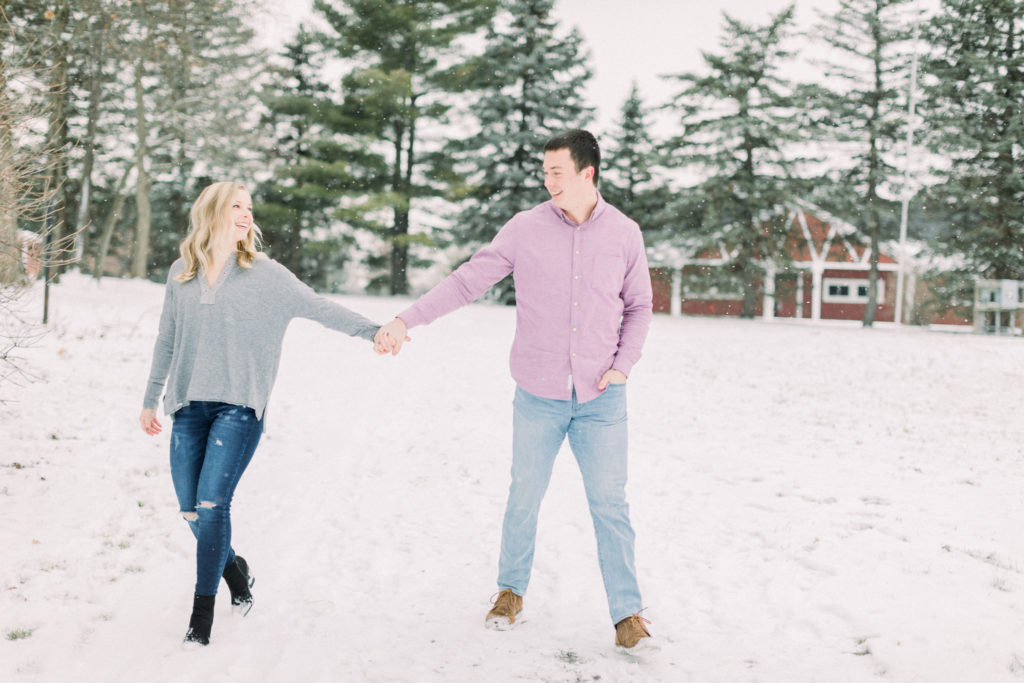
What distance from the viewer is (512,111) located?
26.2 m

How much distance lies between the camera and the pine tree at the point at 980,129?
22.4 meters

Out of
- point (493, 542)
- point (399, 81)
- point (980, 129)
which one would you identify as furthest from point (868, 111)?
point (493, 542)

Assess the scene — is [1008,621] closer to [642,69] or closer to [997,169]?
[997,169]

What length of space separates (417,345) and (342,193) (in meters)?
13.7

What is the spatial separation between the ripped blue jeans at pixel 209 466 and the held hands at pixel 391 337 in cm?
65

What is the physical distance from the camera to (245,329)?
3.23 metres

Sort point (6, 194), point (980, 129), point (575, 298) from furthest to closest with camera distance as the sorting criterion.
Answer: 1. point (980, 129)
2. point (6, 194)
3. point (575, 298)

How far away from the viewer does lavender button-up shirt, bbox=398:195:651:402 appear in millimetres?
3363

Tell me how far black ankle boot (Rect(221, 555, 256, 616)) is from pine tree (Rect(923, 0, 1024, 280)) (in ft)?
83.3

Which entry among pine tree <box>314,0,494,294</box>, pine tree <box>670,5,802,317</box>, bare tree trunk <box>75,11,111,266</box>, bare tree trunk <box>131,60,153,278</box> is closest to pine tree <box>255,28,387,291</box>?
pine tree <box>314,0,494,294</box>

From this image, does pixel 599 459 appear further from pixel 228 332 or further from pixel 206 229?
pixel 206 229

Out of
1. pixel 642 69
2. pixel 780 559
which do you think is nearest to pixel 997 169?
pixel 642 69

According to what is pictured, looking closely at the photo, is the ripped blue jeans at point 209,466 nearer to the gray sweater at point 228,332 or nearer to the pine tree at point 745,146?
the gray sweater at point 228,332

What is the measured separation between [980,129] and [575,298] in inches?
1023
